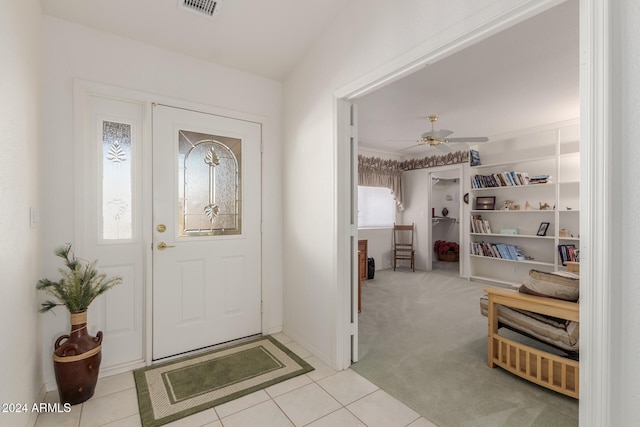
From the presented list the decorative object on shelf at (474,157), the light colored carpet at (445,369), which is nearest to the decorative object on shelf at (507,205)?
the decorative object on shelf at (474,157)

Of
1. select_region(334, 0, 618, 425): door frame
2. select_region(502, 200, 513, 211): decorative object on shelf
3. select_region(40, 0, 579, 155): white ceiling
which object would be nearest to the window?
select_region(502, 200, 513, 211): decorative object on shelf

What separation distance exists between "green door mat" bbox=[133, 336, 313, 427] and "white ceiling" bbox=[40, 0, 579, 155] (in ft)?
8.58

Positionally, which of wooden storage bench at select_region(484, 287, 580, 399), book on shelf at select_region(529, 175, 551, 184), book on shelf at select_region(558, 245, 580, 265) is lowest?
Answer: wooden storage bench at select_region(484, 287, 580, 399)

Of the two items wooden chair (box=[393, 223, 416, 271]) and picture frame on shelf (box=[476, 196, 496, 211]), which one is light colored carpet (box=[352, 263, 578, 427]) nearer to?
picture frame on shelf (box=[476, 196, 496, 211])

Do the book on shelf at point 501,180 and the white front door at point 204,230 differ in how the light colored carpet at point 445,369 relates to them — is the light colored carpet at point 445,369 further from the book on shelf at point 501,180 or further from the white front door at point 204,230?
the book on shelf at point 501,180

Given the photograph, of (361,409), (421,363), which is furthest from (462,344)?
(361,409)

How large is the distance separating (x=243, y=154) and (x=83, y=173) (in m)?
1.24

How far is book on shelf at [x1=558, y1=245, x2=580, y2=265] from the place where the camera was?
412cm

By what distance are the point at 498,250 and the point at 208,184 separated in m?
4.69

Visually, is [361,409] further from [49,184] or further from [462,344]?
[49,184]

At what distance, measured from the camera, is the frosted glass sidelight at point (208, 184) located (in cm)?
257

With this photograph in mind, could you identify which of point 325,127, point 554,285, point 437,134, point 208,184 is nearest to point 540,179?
point 437,134

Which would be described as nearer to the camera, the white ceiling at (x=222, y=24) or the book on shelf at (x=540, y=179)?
the white ceiling at (x=222, y=24)

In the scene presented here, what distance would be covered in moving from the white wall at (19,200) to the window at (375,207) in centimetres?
491
